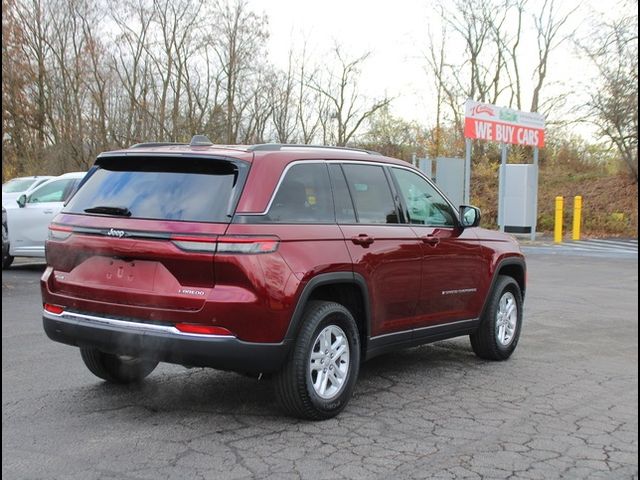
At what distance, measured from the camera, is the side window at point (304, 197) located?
464 cm

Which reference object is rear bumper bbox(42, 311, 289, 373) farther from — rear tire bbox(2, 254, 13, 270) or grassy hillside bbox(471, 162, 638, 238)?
grassy hillside bbox(471, 162, 638, 238)

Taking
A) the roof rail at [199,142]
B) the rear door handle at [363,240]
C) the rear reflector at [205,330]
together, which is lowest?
the rear reflector at [205,330]

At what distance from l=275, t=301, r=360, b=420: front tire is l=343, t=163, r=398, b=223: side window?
813mm

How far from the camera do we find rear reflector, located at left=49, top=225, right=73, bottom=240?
15.9 ft

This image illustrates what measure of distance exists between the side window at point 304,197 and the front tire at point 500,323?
2268 mm

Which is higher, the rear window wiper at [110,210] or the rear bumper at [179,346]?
the rear window wiper at [110,210]

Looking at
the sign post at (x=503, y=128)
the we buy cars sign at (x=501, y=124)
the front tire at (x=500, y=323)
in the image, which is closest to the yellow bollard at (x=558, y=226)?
the sign post at (x=503, y=128)

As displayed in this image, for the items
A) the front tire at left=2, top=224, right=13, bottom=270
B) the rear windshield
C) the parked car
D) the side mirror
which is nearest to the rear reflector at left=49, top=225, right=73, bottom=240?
the rear windshield

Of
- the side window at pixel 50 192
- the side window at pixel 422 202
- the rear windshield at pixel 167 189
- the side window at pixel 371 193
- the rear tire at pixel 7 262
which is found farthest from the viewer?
the side window at pixel 50 192

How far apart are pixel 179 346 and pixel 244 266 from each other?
0.61 meters

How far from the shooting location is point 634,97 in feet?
78.0

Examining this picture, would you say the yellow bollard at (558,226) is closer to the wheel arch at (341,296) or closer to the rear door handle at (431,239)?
the rear door handle at (431,239)

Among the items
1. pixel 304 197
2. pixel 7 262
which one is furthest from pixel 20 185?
pixel 304 197

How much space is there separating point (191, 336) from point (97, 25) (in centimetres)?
2984
